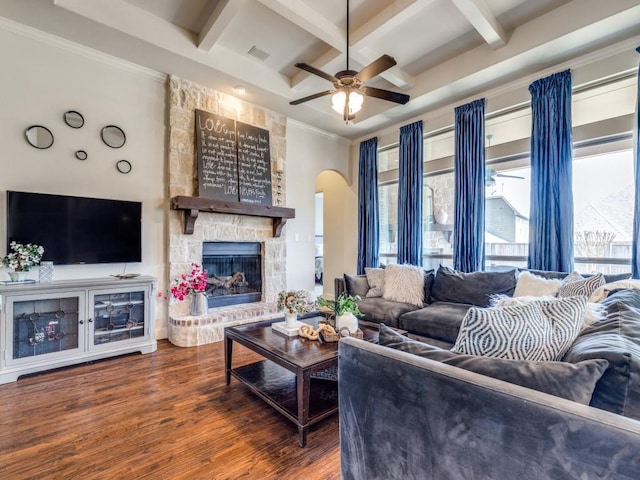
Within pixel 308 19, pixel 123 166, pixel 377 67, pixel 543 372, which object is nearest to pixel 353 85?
pixel 377 67

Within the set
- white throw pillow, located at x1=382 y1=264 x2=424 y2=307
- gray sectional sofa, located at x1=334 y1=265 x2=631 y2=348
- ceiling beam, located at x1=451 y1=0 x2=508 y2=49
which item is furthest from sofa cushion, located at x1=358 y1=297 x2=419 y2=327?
ceiling beam, located at x1=451 y1=0 x2=508 y2=49

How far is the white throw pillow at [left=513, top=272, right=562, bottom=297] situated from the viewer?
287 centimetres

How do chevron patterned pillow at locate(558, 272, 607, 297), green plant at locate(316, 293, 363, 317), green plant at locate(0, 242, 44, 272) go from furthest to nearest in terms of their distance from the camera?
1. green plant at locate(0, 242, 44, 272)
2. green plant at locate(316, 293, 363, 317)
3. chevron patterned pillow at locate(558, 272, 607, 297)

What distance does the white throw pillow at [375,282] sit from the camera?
13.3 feet

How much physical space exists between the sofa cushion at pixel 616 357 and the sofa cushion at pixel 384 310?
2270mm

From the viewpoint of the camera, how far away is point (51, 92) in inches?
123

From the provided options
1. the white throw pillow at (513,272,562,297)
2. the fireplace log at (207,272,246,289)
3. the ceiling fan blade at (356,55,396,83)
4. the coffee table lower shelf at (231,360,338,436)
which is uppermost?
the ceiling fan blade at (356,55,396,83)

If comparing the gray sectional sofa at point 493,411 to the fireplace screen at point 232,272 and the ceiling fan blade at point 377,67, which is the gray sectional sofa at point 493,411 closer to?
the ceiling fan blade at point 377,67

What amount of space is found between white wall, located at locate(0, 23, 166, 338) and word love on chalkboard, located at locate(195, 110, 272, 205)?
0.47 metres

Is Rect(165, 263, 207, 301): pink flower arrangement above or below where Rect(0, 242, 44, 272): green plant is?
below

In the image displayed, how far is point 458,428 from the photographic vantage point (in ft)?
3.00

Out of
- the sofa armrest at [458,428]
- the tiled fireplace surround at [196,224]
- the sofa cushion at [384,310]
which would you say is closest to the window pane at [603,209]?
the sofa cushion at [384,310]

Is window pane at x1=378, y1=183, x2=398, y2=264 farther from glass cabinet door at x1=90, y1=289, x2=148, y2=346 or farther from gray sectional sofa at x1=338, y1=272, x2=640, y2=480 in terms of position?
gray sectional sofa at x1=338, y1=272, x2=640, y2=480

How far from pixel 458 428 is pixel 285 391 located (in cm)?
151
